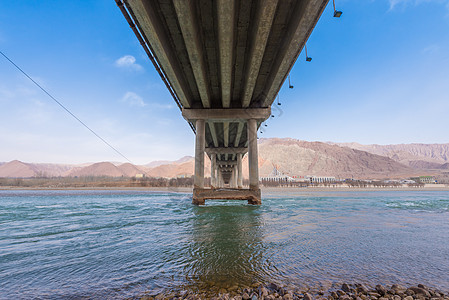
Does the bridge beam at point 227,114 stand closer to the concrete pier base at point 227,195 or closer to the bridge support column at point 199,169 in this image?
the bridge support column at point 199,169

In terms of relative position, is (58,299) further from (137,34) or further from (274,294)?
(137,34)

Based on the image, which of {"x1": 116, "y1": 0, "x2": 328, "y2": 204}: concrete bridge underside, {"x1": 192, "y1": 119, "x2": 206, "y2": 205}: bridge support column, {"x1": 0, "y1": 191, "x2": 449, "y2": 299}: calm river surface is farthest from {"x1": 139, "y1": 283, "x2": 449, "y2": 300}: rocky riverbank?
{"x1": 192, "y1": 119, "x2": 206, "y2": 205}: bridge support column

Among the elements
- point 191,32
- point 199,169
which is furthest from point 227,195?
point 191,32

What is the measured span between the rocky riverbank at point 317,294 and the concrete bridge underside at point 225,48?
969cm

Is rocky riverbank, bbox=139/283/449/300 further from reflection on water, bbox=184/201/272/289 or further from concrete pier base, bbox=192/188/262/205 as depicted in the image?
concrete pier base, bbox=192/188/262/205

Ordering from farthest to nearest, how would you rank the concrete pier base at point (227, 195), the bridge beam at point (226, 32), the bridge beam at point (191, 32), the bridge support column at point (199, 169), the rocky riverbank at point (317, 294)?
the bridge support column at point (199, 169) → the concrete pier base at point (227, 195) → the bridge beam at point (191, 32) → the bridge beam at point (226, 32) → the rocky riverbank at point (317, 294)

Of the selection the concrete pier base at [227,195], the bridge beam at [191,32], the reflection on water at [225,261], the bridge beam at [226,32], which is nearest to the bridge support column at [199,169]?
the concrete pier base at [227,195]

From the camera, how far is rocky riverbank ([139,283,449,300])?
2.99m

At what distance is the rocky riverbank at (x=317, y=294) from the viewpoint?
2986 mm

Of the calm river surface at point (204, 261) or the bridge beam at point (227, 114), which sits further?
the bridge beam at point (227, 114)

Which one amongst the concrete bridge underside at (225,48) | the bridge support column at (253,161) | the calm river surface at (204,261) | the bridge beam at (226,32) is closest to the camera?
the calm river surface at (204,261)

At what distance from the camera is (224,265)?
172 inches

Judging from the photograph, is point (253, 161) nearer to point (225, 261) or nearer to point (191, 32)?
point (191, 32)

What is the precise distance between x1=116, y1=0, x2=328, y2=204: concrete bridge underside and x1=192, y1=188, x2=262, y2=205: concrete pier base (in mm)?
81
